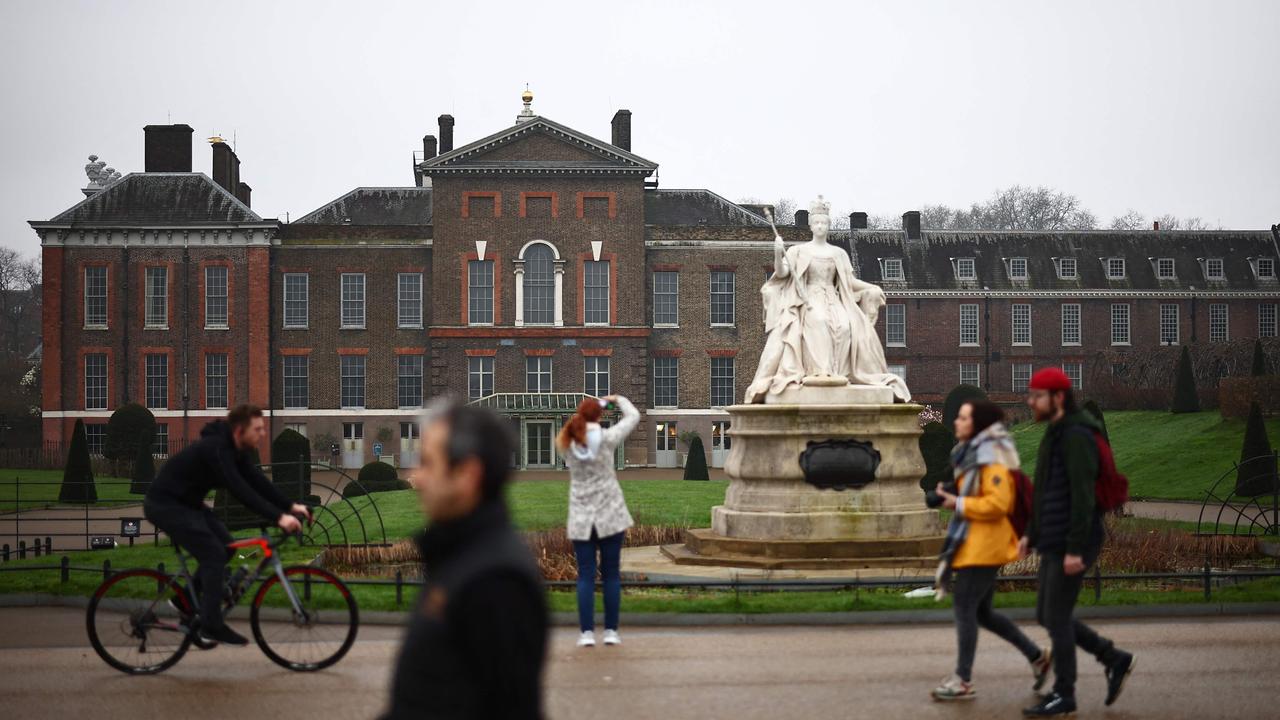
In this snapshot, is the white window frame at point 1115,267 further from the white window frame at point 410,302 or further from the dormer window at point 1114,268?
the white window frame at point 410,302

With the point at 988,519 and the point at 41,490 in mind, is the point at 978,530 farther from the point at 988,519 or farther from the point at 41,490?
the point at 41,490

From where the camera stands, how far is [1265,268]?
6366cm

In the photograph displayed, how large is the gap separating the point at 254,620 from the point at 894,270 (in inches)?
2222

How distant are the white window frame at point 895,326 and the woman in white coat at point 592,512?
52.8 m

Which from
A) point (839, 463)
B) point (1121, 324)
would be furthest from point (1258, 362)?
point (839, 463)

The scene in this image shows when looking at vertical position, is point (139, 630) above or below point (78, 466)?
above

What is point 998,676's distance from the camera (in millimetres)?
8992

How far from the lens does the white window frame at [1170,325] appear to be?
6209cm

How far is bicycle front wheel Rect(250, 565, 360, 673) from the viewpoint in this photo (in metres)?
8.96

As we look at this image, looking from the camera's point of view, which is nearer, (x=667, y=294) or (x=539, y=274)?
(x=539, y=274)

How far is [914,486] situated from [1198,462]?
21.6m

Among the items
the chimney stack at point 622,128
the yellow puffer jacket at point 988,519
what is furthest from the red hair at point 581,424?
the chimney stack at point 622,128

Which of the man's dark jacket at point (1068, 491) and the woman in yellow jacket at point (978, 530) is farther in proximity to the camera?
the woman in yellow jacket at point (978, 530)

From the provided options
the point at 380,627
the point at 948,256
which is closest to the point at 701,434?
the point at 948,256
